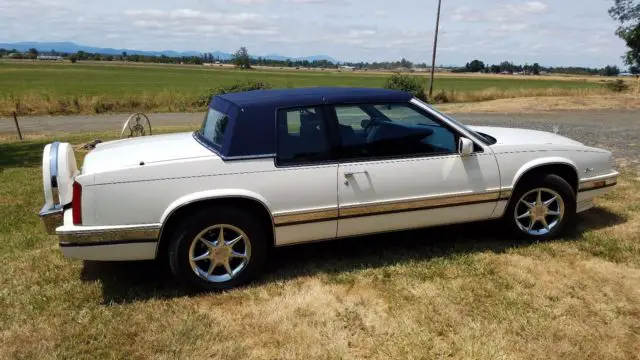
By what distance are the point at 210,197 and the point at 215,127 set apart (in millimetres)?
783

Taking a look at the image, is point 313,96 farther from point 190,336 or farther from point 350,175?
point 190,336

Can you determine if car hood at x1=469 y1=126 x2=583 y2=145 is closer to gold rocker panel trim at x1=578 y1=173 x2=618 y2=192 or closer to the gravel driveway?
gold rocker panel trim at x1=578 y1=173 x2=618 y2=192

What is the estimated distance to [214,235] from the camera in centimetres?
386

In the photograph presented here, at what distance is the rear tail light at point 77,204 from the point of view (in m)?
3.52

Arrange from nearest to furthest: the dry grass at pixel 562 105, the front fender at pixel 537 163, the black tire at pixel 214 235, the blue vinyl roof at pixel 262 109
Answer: the black tire at pixel 214 235, the blue vinyl roof at pixel 262 109, the front fender at pixel 537 163, the dry grass at pixel 562 105

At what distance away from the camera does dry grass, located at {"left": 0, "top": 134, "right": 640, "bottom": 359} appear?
10.4 ft

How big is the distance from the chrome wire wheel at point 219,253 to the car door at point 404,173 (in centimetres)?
81

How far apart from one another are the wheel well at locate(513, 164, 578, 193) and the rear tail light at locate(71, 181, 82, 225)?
358 cm

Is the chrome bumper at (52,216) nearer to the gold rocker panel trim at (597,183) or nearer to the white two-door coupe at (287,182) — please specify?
the white two-door coupe at (287,182)

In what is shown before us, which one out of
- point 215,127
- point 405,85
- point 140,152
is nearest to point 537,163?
point 215,127

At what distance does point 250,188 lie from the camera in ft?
12.4

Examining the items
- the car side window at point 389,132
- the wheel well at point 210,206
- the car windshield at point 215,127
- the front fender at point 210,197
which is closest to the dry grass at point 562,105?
the car side window at point 389,132

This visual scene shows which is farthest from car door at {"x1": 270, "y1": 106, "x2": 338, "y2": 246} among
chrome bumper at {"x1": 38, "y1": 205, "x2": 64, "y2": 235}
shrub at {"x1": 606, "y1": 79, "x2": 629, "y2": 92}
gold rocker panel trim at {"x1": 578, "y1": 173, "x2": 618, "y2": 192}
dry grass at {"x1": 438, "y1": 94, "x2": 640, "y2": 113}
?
shrub at {"x1": 606, "y1": 79, "x2": 629, "y2": 92}

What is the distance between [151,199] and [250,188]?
707mm
